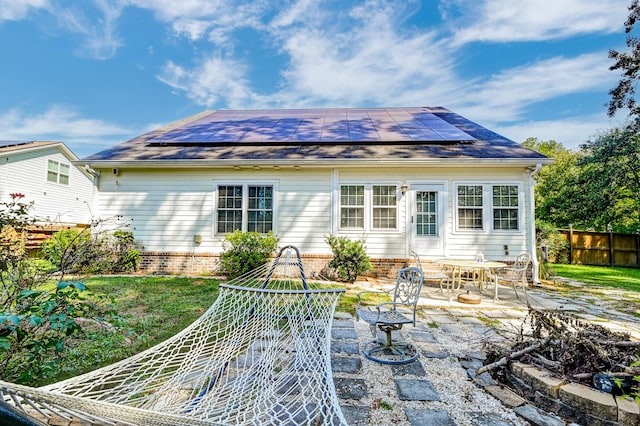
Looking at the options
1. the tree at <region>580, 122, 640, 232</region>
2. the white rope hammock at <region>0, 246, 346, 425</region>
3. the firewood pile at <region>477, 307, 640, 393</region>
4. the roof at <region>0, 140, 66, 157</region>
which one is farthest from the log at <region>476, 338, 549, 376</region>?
the roof at <region>0, 140, 66, 157</region>

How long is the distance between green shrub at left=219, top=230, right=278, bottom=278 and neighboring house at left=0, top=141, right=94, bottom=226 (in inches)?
303

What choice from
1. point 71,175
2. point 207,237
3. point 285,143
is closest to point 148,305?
point 207,237

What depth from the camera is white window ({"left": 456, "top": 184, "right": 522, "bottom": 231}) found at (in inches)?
288

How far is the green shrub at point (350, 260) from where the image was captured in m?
6.78

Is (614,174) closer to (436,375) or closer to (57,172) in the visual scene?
(436,375)

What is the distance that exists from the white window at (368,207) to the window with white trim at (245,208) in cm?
193

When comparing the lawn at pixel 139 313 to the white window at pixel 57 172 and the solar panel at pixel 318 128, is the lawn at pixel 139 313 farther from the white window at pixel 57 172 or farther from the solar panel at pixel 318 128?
the white window at pixel 57 172

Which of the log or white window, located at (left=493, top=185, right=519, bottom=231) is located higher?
white window, located at (left=493, top=185, right=519, bottom=231)

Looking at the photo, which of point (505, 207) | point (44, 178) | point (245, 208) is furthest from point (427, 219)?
point (44, 178)

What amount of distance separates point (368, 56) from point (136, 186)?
922 cm

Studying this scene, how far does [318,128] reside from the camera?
30.9 feet

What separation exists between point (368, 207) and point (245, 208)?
10.3 feet

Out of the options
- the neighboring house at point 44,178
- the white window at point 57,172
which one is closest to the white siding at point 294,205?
the neighboring house at point 44,178

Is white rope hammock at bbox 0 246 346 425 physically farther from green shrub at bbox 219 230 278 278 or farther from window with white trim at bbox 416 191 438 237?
window with white trim at bbox 416 191 438 237
